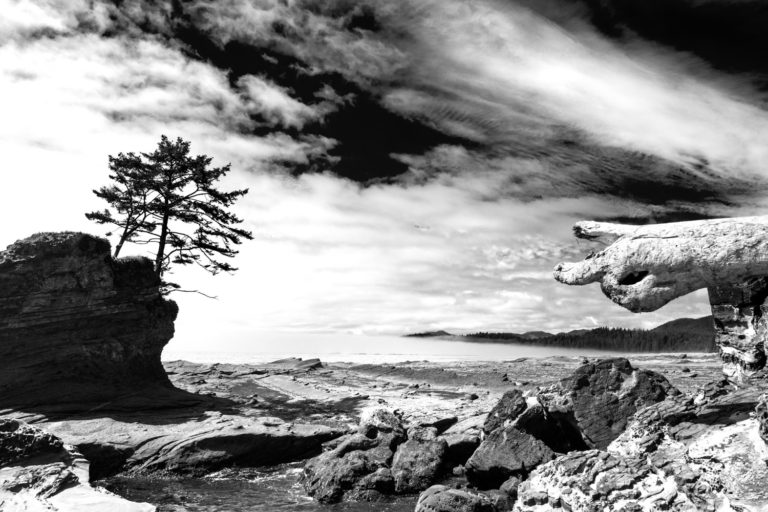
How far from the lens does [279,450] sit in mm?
19562

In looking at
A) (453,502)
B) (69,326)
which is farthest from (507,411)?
(69,326)

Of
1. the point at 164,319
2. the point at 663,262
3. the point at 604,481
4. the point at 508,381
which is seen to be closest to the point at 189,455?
the point at 164,319

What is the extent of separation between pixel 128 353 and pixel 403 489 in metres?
20.0

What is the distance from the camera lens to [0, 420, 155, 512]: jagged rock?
34.5ft

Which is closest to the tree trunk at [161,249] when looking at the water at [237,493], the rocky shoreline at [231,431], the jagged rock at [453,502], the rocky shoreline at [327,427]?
the rocky shoreline at [327,427]

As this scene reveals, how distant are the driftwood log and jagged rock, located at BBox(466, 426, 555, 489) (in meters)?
8.07

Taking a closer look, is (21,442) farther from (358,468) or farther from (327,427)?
(327,427)

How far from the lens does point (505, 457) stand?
562 inches

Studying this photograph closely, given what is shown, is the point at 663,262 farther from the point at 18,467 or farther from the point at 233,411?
A: the point at 233,411

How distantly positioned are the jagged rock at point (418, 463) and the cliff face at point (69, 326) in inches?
674

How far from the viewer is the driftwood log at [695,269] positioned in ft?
19.4

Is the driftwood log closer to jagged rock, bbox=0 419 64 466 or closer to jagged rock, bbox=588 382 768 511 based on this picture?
jagged rock, bbox=588 382 768 511

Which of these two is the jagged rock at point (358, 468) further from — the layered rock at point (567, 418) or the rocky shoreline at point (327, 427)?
the layered rock at point (567, 418)

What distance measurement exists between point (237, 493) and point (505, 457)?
8896 mm
